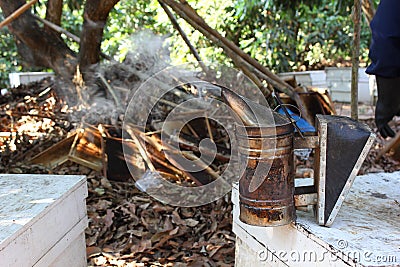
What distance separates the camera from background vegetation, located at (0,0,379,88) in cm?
724

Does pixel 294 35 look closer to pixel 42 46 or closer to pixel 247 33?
pixel 247 33

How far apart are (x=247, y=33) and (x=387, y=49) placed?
21.3 ft

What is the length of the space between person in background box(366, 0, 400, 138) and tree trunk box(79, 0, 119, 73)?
9.36 ft

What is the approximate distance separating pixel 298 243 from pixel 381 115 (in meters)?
0.64

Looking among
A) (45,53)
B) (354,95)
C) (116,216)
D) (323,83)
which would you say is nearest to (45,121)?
(45,53)

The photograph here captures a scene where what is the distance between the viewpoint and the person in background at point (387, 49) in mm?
1454

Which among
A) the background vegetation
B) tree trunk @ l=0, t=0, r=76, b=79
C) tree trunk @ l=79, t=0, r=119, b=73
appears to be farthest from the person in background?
the background vegetation

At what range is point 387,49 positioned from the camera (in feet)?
4.85

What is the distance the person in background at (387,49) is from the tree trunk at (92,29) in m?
2.85
